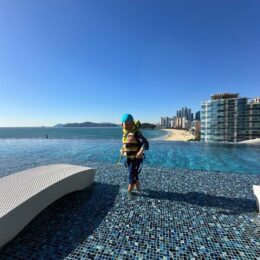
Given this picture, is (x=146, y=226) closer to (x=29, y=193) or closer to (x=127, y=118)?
(x=29, y=193)

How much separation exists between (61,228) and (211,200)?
278 cm

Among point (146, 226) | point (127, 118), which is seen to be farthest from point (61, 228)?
point (127, 118)

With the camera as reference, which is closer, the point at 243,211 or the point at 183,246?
the point at 183,246

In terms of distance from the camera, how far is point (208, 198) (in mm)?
3545

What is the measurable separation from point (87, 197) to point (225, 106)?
4477 centimetres

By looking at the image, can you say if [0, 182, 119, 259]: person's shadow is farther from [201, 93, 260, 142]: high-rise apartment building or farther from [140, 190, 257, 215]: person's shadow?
[201, 93, 260, 142]: high-rise apartment building

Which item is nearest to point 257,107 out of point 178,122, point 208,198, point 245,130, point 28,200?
point 245,130

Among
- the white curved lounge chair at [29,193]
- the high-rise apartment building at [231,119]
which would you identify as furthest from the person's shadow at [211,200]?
the high-rise apartment building at [231,119]

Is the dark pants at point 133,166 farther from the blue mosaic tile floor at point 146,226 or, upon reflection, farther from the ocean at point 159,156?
the ocean at point 159,156

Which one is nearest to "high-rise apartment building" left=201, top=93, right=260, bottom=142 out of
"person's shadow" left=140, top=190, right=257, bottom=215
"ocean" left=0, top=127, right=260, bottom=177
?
"ocean" left=0, top=127, right=260, bottom=177

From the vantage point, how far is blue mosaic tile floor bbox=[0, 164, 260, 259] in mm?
2045

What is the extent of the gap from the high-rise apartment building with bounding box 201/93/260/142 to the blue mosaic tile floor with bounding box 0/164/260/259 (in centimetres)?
4121

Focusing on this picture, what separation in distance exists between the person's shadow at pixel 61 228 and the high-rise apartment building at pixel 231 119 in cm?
4320

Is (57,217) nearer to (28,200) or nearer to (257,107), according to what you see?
(28,200)
